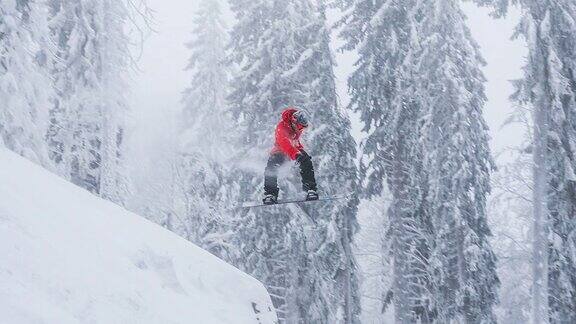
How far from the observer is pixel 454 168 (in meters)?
17.8

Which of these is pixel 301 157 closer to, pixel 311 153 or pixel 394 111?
pixel 311 153

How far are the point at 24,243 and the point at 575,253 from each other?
1596cm

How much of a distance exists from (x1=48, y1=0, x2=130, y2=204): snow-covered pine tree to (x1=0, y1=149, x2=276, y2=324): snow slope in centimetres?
1051

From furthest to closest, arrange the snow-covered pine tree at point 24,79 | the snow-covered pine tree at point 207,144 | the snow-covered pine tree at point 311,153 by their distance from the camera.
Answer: the snow-covered pine tree at point 207,144, the snow-covered pine tree at point 311,153, the snow-covered pine tree at point 24,79

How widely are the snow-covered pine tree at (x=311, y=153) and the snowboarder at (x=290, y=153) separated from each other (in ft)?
22.0

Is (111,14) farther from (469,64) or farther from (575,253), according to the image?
(575,253)

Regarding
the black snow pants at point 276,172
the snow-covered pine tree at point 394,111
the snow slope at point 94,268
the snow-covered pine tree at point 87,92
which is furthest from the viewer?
the snow-covered pine tree at point 87,92

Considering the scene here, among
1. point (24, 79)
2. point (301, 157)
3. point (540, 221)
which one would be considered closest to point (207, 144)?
point (24, 79)

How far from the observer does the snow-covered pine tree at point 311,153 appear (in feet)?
55.6

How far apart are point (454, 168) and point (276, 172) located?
9581mm

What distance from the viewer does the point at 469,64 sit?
60.4ft

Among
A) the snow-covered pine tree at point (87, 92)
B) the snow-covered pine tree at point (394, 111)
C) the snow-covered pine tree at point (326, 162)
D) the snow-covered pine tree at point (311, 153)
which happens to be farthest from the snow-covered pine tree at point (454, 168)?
the snow-covered pine tree at point (87, 92)

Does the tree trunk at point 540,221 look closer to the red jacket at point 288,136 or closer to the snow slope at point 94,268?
the red jacket at point 288,136

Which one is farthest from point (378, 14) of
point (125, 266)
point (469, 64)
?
point (125, 266)
